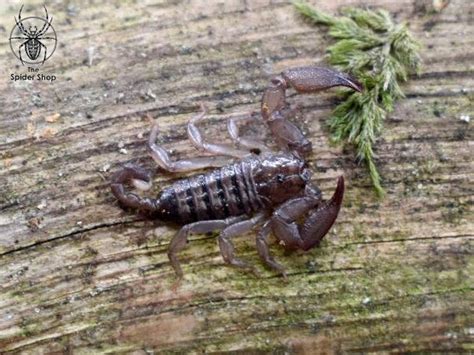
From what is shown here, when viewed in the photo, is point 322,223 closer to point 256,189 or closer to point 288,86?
point 256,189

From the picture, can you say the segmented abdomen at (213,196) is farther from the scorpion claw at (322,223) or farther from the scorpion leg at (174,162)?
the scorpion claw at (322,223)

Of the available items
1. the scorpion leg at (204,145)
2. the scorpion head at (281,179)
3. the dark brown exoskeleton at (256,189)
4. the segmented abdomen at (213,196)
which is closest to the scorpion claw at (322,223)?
the dark brown exoskeleton at (256,189)

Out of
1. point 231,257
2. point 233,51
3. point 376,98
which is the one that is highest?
point 233,51

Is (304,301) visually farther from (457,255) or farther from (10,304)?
(10,304)

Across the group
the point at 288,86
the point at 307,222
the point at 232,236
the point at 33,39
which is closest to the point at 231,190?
the point at 232,236

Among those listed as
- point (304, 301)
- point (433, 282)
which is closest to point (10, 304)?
point (304, 301)

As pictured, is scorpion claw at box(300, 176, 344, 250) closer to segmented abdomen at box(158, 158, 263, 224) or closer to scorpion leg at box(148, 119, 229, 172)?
segmented abdomen at box(158, 158, 263, 224)
